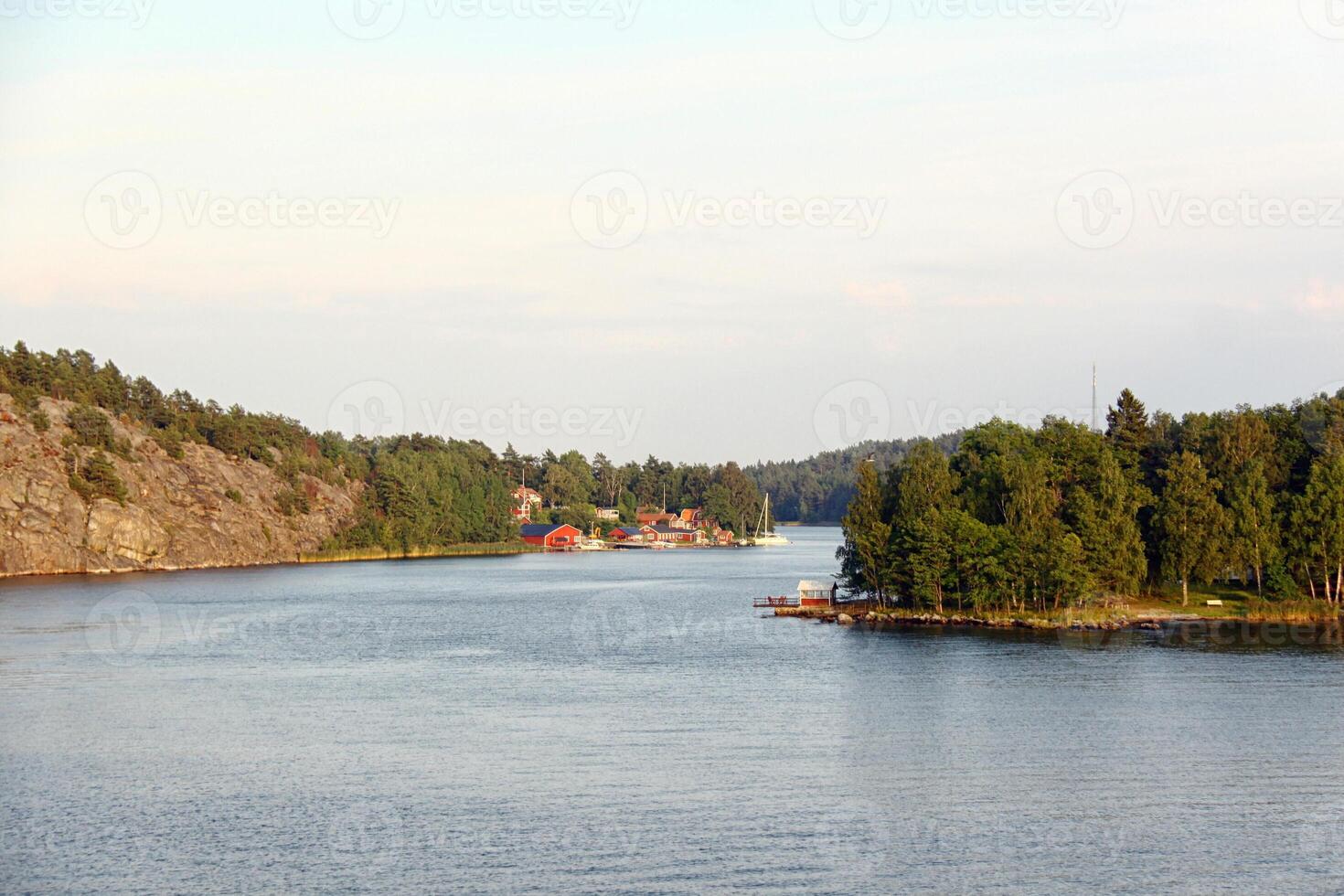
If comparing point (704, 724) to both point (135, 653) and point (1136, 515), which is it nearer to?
point (135, 653)

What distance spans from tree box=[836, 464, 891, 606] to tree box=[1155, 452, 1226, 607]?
1722 centimetres

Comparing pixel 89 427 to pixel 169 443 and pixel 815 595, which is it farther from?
pixel 815 595

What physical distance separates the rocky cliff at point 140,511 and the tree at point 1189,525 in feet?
320

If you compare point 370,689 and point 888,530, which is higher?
point 888,530

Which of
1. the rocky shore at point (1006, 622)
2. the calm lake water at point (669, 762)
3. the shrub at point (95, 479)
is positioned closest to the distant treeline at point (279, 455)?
the shrub at point (95, 479)

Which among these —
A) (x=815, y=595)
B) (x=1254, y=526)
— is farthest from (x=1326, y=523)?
(x=815, y=595)

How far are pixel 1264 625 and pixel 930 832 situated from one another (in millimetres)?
50799

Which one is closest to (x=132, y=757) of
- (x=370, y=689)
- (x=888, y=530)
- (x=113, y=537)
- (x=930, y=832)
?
(x=370, y=689)

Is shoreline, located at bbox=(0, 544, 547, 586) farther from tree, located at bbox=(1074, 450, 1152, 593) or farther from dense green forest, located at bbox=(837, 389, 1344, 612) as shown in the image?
tree, located at bbox=(1074, 450, 1152, 593)

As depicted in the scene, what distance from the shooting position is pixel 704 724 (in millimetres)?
47531

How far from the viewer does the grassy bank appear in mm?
159887

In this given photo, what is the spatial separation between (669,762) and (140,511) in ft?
339

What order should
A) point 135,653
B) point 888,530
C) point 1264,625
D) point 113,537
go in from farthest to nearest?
1. point 113,537
2. point 888,530
3. point 1264,625
4. point 135,653

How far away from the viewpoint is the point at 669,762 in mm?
41125
